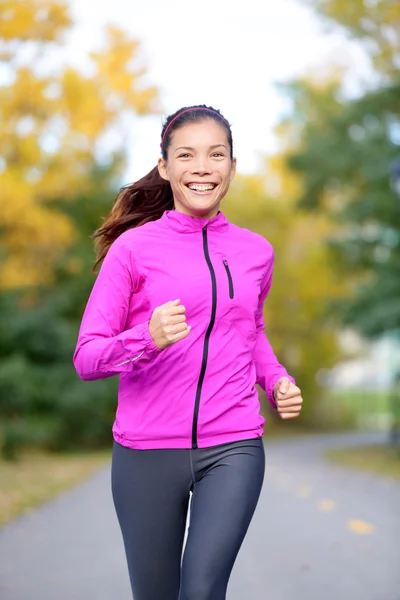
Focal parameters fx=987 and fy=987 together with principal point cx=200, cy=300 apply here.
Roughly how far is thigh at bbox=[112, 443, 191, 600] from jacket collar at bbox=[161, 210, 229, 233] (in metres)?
0.77

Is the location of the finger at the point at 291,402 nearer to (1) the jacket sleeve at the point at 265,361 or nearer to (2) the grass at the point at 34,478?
(1) the jacket sleeve at the point at 265,361

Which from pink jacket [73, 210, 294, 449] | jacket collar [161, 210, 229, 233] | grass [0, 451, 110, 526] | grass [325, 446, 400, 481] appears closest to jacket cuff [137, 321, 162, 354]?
pink jacket [73, 210, 294, 449]

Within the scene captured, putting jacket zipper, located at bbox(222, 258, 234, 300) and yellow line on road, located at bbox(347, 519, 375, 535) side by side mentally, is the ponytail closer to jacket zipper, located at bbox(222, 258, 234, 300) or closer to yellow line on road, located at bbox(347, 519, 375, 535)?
jacket zipper, located at bbox(222, 258, 234, 300)

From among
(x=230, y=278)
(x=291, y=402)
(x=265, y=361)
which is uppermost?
(x=230, y=278)

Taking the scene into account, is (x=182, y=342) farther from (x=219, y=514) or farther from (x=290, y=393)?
(x=219, y=514)

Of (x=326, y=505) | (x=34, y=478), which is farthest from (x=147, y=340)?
(x=34, y=478)

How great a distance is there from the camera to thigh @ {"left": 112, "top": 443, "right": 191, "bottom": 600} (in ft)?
10.7

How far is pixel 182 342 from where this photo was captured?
128 inches

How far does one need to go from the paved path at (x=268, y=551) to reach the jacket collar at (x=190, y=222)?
299 centimetres

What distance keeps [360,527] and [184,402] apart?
5.82 metres

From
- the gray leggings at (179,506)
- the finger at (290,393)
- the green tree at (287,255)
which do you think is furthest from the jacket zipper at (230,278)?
the green tree at (287,255)

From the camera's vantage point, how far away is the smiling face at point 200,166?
11.2 ft

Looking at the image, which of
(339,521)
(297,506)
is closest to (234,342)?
(339,521)

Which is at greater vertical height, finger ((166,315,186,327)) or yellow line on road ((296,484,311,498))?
finger ((166,315,186,327))
